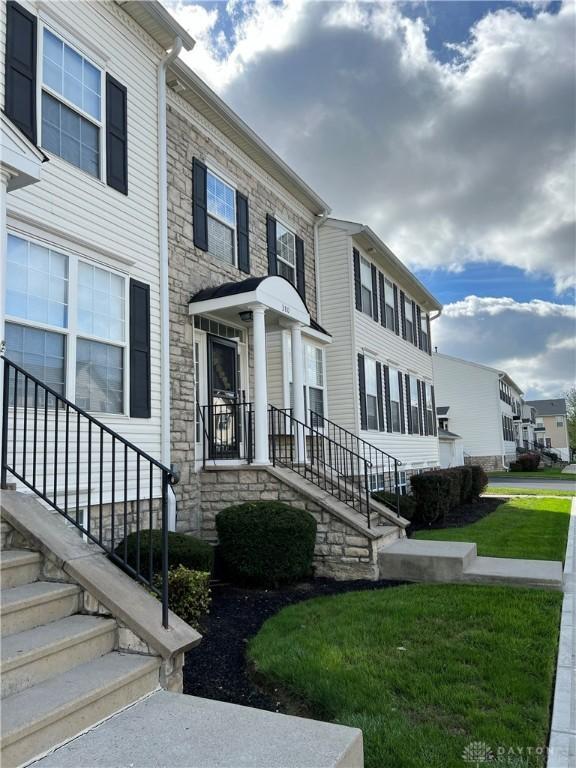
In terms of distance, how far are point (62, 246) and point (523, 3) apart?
7603 mm

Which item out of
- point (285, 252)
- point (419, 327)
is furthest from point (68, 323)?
point (419, 327)

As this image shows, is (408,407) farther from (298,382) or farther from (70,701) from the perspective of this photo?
(70,701)

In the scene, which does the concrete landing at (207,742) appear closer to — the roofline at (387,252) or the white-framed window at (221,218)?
the white-framed window at (221,218)

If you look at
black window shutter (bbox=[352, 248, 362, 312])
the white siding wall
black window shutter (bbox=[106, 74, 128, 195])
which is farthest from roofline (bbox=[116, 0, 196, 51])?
the white siding wall

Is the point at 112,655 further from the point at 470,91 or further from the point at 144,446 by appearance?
the point at 470,91

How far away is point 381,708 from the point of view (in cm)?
335

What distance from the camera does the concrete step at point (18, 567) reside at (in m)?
3.31

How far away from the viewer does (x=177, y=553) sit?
205 inches

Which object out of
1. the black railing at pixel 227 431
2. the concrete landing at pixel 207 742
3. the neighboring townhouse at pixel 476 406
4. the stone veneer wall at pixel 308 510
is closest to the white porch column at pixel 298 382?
the black railing at pixel 227 431

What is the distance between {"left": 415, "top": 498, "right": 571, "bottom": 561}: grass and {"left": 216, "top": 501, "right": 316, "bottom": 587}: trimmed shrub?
297 cm

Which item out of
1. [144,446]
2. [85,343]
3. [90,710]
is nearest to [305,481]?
[144,446]

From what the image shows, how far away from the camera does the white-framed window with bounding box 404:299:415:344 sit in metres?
17.2

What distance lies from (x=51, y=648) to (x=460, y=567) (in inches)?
188

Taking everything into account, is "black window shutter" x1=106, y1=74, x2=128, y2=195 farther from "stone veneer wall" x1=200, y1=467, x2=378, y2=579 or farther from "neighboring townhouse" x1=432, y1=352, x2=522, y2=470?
"neighboring townhouse" x1=432, y1=352, x2=522, y2=470
